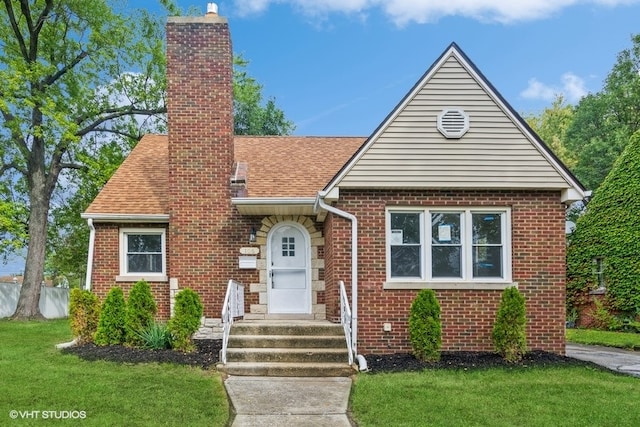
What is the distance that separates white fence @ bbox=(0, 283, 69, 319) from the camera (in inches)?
877

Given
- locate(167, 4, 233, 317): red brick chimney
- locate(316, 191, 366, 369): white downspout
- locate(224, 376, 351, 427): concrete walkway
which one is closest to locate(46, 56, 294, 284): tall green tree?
locate(167, 4, 233, 317): red brick chimney

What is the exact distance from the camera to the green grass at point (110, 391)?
6.33 meters

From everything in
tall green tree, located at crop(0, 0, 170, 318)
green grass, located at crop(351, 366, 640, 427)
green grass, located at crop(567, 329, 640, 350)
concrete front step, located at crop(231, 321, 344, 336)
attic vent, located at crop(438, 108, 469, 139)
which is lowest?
green grass, located at crop(567, 329, 640, 350)

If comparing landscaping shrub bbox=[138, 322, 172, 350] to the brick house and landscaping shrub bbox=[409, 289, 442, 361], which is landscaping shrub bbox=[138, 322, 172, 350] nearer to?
the brick house

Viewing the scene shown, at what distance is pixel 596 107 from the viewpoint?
30.3m

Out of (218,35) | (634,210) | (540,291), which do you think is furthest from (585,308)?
(218,35)

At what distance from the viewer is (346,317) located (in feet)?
31.1

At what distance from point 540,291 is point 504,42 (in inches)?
491

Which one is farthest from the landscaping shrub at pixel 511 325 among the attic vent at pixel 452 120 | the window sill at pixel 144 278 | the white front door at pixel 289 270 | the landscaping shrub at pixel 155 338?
the window sill at pixel 144 278

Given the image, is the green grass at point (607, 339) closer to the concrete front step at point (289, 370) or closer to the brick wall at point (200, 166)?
the concrete front step at point (289, 370)

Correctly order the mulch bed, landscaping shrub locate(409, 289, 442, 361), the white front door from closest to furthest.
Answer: the mulch bed → landscaping shrub locate(409, 289, 442, 361) → the white front door

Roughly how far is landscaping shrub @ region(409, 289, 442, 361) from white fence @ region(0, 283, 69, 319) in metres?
19.1

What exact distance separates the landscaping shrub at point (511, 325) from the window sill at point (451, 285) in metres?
0.53

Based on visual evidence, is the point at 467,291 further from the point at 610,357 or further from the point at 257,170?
the point at 257,170
